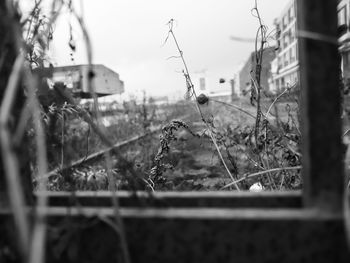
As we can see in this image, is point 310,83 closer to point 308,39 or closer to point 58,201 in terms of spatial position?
point 308,39

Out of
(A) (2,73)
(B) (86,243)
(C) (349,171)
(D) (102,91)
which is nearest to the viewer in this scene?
(B) (86,243)

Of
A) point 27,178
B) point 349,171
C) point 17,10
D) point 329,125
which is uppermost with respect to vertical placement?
point 17,10

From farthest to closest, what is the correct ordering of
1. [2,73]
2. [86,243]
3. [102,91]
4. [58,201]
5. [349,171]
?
[102,91]
[349,171]
[58,201]
[2,73]
[86,243]

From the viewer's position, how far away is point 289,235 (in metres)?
0.75

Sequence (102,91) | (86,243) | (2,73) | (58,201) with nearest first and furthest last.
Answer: (86,243) → (2,73) → (58,201) → (102,91)

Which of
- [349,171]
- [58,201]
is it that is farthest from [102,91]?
[58,201]

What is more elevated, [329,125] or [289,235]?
[329,125]

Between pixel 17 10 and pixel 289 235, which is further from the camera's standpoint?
pixel 17 10

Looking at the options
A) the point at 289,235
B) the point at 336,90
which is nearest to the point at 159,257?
the point at 289,235

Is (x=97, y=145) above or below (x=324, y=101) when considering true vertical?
below

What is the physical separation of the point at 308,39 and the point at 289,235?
41cm

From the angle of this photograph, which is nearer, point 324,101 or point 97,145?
point 324,101

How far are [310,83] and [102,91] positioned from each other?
742cm

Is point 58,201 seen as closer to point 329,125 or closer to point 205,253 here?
point 205,253
